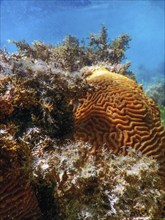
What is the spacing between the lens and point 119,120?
4.26m

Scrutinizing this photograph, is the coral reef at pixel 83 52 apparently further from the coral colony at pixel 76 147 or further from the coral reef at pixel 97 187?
the coral reef at pixel 97 187

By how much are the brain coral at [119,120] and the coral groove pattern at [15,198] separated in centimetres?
134

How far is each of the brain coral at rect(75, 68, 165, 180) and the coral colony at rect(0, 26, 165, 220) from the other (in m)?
0.02

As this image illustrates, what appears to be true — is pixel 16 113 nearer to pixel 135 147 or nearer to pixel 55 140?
pixel 55 140

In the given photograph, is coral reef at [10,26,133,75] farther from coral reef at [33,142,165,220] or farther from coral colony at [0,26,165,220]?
coral reef at [33,142,165,220]

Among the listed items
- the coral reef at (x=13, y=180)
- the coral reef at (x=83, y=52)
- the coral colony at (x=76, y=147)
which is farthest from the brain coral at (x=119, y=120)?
the coral reef at (x=83, y=52)

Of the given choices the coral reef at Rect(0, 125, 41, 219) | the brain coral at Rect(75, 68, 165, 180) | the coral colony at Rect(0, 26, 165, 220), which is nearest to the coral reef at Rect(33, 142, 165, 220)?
the coral colony at Rect(0, 26, 165, 220)

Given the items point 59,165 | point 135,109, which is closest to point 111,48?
point 135,109

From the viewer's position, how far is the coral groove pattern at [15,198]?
2688 mm

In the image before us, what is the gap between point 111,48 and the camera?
8789 mm

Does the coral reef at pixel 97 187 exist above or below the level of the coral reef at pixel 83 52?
below

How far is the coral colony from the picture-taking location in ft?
9.59

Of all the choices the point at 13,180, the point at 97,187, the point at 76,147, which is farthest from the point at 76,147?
the point at 13,180

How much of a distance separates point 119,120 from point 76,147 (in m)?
1.17
